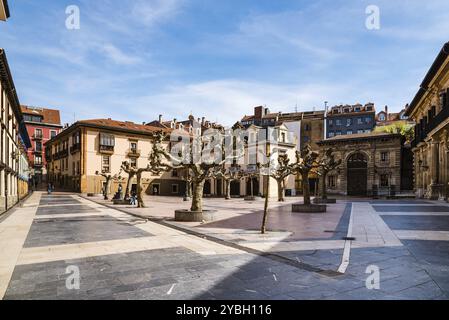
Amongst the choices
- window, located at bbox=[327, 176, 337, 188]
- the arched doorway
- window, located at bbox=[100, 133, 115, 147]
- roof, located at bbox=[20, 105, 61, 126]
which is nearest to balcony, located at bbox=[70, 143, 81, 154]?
window, located at bbox=[100, 133, 115, 147]

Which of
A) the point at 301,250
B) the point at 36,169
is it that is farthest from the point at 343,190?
the point at 36,169

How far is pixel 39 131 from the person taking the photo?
218 feet

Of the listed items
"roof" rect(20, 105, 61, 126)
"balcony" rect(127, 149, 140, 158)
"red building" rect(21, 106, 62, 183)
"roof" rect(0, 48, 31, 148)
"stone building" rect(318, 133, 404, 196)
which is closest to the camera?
"roof" rect(0, 48, 31, 148)

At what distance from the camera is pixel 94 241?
9.80m

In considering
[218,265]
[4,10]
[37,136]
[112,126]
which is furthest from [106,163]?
[218,265]

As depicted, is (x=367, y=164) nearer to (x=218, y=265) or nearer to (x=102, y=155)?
(x=102, y=155)

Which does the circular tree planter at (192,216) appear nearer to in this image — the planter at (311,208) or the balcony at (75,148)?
the planter at (311,208)

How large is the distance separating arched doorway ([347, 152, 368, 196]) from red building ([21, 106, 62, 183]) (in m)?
59.8

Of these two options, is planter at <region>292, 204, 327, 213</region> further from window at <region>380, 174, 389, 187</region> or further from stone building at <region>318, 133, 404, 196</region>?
window at <region>380, 174, 389, 187</region>

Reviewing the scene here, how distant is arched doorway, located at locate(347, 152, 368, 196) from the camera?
4691 centimetres
